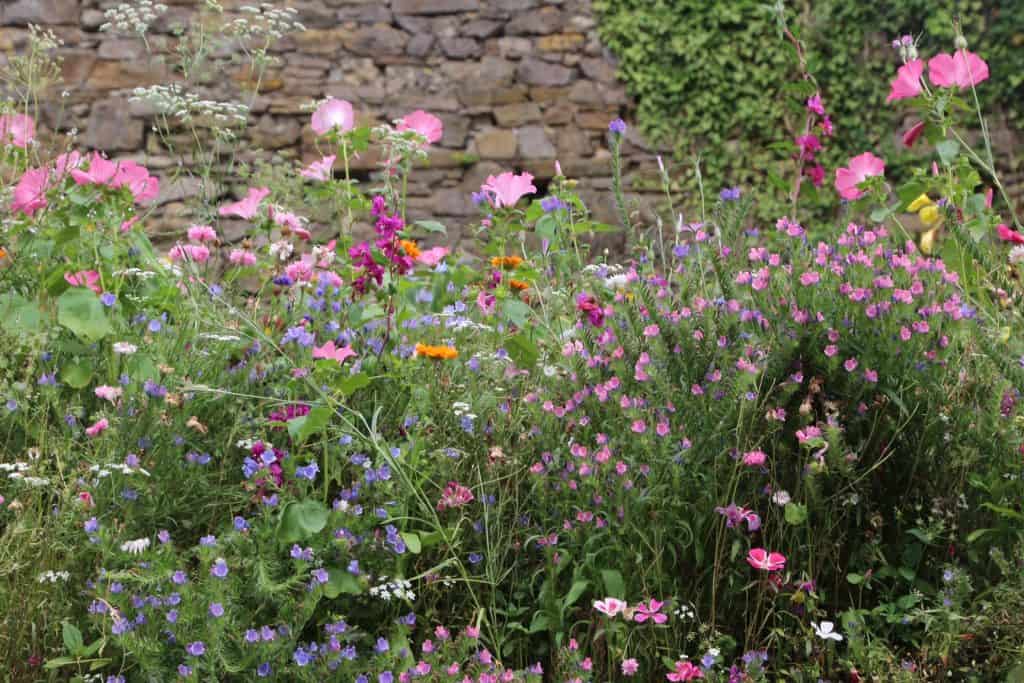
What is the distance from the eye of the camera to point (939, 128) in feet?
8.92

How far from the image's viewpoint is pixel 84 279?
258 cm

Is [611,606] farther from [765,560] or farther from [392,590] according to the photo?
[392,590]

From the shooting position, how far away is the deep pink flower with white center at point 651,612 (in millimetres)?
1953

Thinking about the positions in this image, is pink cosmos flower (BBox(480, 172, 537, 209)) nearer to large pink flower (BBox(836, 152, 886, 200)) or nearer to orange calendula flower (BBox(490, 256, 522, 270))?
orange calendula flower (BBox(490, 256, 522, 270))

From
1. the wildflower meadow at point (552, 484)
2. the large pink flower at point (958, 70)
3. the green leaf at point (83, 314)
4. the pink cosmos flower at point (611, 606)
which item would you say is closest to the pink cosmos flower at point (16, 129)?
the wildflower meadow at point (552, 484)

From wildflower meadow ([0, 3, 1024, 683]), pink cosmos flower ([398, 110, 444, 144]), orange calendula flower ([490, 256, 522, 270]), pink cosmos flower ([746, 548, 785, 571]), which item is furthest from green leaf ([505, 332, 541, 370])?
pink cosmos flower ([398, 110, 444, 144])

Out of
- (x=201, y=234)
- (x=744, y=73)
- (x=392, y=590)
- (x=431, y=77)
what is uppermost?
(x=201, y=234)

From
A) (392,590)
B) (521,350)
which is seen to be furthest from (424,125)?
(392,590)

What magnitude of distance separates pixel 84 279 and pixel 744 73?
664 cm

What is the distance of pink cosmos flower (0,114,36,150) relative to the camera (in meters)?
2.90

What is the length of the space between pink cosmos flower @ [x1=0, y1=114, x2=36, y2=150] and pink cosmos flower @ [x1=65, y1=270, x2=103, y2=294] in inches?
19.8

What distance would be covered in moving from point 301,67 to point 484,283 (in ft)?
19.3

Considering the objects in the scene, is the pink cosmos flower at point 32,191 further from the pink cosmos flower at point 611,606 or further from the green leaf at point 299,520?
the pink cosmos flower at point 611,606

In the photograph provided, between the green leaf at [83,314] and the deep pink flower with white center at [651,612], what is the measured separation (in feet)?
4.23
